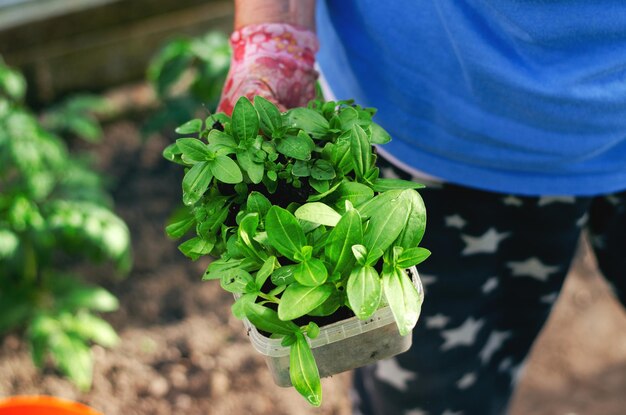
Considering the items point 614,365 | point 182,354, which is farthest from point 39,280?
point 614,365

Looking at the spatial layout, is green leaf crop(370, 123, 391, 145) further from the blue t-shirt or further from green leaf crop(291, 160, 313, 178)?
the blue t-shirt

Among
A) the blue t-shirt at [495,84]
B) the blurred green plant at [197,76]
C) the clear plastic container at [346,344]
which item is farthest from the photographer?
the blurred green plant at [197,76]

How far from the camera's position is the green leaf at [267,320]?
A: 91 cm

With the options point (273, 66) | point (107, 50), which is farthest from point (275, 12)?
point (107, 50)

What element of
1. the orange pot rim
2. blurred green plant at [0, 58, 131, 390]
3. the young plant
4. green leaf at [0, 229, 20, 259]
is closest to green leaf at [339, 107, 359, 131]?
the young plant

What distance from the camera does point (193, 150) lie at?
3.26 feet

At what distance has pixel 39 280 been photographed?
2627 mm

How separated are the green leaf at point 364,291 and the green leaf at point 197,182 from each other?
219 mm

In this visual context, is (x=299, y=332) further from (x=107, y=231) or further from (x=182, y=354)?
(x=182, y=354)

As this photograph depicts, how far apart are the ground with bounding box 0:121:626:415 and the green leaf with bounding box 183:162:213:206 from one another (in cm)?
155

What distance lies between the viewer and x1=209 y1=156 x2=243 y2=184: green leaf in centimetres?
98

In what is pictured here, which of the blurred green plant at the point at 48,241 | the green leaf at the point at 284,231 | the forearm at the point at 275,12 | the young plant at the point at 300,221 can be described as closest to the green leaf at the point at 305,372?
the young plant at the point at 300,221

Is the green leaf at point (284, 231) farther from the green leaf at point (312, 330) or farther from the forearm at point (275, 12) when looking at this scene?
the forearm at point (275, 12)

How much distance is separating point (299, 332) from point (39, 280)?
1897mm
